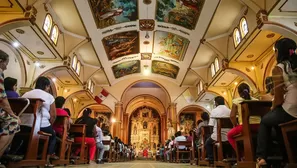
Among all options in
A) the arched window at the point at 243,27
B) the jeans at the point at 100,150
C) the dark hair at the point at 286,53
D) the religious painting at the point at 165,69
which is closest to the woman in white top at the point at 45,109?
the dark hair at the point at 286,53

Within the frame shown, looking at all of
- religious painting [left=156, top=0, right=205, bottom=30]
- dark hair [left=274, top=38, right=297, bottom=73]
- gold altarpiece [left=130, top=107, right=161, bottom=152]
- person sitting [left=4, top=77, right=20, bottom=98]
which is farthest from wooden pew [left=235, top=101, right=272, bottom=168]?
gold altarpiece [left=130, top=107, right=161, bottom=152]

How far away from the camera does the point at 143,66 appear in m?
17.6

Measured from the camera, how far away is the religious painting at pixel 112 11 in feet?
32.7

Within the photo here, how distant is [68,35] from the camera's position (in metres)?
10.9

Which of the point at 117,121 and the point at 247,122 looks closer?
the point at 247,122

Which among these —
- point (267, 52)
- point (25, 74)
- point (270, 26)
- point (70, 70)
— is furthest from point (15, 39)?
point (267, 52)

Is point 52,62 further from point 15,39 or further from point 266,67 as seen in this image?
point 266,67

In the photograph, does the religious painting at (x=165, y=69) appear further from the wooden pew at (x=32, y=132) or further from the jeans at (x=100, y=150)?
the wooden pew at (x=32, y=132)

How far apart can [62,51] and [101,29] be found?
7.15 feet

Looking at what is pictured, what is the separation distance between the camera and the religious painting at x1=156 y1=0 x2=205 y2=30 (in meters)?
9.83

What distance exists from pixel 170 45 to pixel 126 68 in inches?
190

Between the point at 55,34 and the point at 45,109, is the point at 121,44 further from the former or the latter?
the point at 45,109

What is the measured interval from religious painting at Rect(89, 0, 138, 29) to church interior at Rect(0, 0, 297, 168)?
51mm

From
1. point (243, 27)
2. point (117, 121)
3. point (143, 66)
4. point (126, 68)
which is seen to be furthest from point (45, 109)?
point (117, 121)
